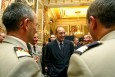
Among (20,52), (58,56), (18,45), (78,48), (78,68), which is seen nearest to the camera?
(78,68)

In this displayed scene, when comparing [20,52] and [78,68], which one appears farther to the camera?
[20,52]

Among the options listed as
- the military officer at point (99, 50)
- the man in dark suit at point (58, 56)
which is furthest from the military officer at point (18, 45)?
the man in dark suit at point (58, 56)

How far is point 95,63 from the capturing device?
4.33ft

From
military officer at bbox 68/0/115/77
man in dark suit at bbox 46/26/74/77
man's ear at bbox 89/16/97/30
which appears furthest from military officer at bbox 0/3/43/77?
man in dark suit at bbox 46/26/74/77

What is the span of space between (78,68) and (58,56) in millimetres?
3991

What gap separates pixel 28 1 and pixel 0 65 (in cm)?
594

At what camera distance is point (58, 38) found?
5539mm

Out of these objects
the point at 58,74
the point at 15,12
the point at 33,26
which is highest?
the point at 15,12

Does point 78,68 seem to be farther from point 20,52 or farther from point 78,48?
point 20,52

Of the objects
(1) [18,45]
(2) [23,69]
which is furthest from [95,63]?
(1) [18,45]

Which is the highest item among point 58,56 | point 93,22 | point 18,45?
point 93,22

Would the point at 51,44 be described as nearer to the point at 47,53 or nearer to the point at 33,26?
the point at 47,53

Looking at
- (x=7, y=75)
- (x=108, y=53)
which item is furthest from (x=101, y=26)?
(x=7, y=75)

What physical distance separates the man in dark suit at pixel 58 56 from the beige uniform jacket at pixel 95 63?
390cm
